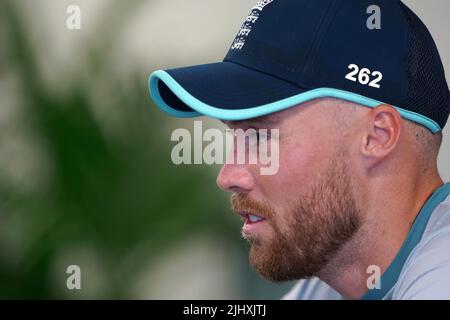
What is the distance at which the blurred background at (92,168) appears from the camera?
6.51 feet

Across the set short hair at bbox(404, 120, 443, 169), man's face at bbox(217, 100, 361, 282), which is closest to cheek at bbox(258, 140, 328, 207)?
man's face at bbox(217, 100, 361, 282)

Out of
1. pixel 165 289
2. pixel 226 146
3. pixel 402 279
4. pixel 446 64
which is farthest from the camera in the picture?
pixel 226 146

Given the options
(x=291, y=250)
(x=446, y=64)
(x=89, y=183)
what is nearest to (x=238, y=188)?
(x=291, y=250)

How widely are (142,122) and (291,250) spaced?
3.67 feet

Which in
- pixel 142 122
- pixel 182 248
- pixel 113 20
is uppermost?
pixel 113 20

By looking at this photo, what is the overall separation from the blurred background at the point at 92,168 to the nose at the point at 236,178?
3.44ft

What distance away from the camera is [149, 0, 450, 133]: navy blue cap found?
3.22 ft

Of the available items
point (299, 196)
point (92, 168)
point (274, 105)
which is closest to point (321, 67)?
point (274, 105)

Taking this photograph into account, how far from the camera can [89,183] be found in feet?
6.64

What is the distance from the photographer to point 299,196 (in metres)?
1.03

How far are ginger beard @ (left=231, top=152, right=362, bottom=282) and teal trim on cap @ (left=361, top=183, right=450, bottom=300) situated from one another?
0.24 feet

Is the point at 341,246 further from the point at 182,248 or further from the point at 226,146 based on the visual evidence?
the point at 226,146

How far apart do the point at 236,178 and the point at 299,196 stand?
0.09 meters

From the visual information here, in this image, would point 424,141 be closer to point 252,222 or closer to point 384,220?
point 384,220
